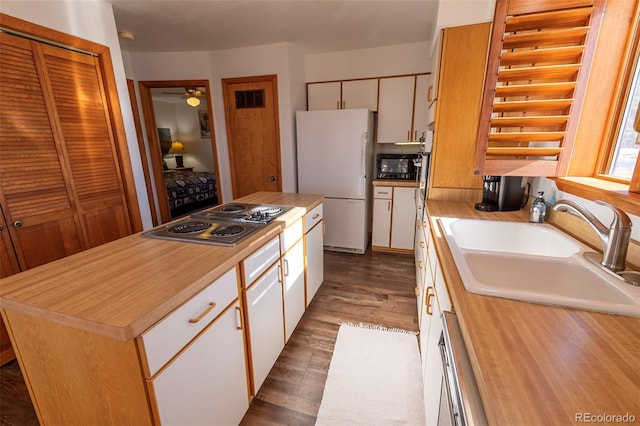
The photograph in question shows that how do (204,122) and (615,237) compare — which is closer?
(615,237)

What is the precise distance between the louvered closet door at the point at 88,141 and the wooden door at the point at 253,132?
4.57ft

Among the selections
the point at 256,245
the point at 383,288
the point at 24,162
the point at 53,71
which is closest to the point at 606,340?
the point at 256,245

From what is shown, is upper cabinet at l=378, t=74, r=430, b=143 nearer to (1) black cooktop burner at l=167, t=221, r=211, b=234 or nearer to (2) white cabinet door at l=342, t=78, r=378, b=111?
(2) white cabinet door at l=342, t=78, r=378, b=111

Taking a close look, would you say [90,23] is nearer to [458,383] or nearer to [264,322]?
[264,322]

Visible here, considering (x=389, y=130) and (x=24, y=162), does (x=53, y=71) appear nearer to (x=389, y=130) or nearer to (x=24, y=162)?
(x=24, y=162)

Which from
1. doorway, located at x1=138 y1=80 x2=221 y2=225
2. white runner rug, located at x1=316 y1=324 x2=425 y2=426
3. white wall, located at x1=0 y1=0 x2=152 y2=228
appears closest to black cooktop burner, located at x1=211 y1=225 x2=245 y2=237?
white runner rug, located at x1=316 y1=324 x2=425 y2=426

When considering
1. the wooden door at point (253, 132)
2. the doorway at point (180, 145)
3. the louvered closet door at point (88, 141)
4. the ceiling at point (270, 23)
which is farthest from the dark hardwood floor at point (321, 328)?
the ceiling at point (270, 23)

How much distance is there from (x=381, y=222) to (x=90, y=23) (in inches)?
122

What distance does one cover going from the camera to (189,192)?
4809 mm

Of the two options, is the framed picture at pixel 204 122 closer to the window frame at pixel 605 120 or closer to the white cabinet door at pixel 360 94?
the white cabinet door at pixel 360 94

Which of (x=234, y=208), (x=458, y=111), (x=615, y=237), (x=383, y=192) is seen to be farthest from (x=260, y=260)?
(x=383, y=192)

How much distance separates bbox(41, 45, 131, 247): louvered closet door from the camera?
180 centimetres

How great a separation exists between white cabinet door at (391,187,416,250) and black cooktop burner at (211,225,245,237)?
2.10m

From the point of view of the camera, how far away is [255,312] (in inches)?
52.7
